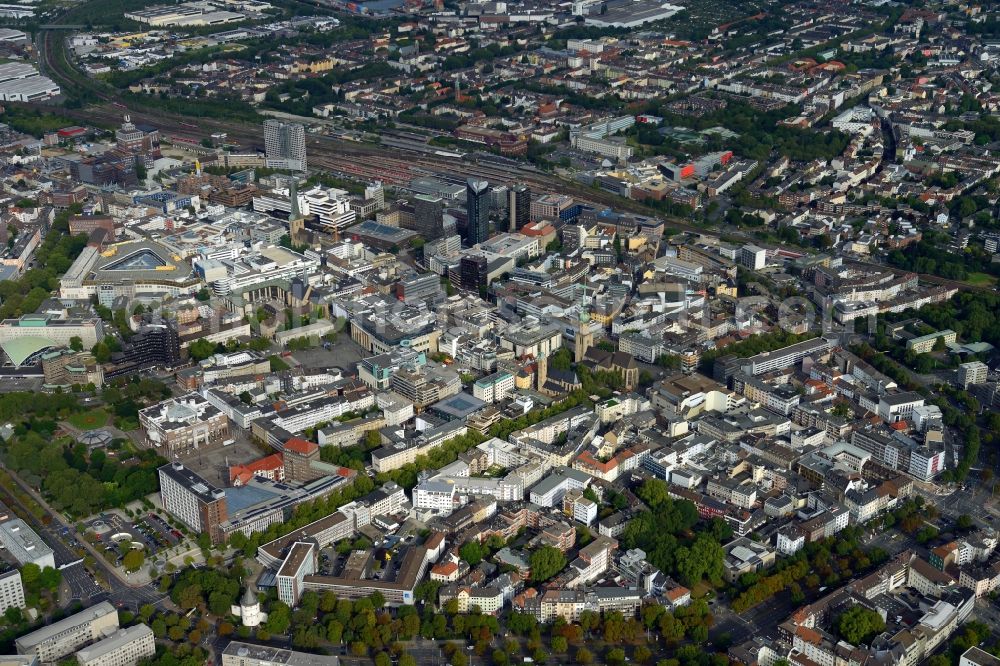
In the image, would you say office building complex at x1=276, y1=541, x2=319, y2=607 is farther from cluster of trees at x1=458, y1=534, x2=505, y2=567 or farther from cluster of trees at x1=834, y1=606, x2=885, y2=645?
cluster of trees at x1=834, y1=606, x2=885, y2=645

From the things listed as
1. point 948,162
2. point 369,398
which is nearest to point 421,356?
point 369,398

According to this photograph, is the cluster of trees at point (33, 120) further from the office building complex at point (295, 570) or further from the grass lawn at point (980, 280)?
the grass lawn at point (980, 280)

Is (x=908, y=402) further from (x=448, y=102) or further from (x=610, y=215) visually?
(x=448, y=102)

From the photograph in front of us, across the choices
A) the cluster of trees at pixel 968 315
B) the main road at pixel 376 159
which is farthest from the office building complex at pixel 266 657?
the main road at pixel 376 159

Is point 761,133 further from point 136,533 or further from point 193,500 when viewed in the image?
point 136,533

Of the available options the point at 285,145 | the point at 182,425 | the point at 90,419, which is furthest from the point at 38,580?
the point at 285,145

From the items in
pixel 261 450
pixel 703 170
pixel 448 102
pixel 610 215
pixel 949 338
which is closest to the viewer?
pixel 261 450

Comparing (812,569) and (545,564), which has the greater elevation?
(545,564)
